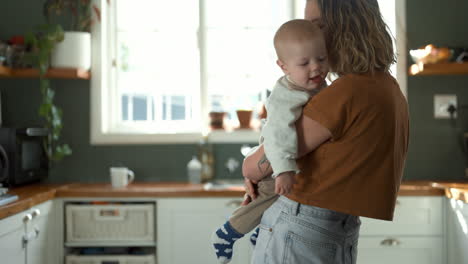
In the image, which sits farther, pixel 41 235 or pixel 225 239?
pixel 41 235

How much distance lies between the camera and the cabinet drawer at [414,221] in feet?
10.1

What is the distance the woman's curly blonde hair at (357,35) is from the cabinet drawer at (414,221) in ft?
6.59

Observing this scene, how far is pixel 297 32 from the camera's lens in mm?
1306

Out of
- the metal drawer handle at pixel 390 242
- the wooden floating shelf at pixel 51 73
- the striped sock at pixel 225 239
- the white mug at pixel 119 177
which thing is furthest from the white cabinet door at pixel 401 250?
the wooden floating shelf at pixel 51 73

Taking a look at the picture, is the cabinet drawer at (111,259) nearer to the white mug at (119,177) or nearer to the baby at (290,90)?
the white mug at (119,177)

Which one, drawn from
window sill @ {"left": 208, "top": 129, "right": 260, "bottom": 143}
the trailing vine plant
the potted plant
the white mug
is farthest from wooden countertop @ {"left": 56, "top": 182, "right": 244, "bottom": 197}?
the potted plant

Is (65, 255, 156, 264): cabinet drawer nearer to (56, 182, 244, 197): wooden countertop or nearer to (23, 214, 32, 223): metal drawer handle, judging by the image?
(56, 182, 244, 197): wooden countertop

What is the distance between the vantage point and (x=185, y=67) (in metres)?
3.85

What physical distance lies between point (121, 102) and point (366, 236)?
6.61 ft

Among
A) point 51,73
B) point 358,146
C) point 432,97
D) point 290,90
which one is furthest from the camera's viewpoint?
point 432,97

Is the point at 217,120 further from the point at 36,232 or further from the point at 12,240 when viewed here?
the point at 12,240

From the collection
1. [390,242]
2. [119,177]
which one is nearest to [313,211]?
[390,242]

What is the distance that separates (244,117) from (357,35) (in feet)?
8.00

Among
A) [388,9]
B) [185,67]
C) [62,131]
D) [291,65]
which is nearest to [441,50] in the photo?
[388,9]
